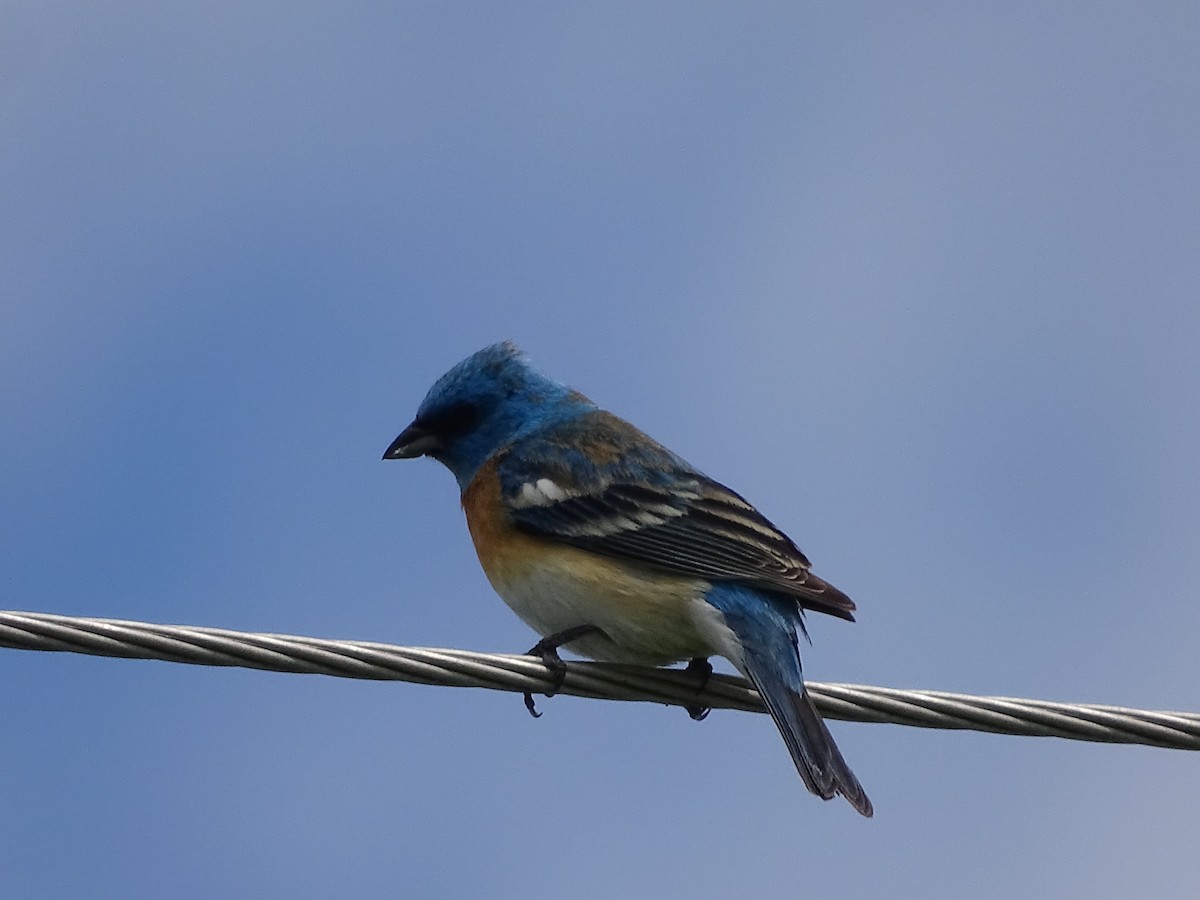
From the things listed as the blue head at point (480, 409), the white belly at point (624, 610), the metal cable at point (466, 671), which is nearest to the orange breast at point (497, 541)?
the white belly at point (624, 610)

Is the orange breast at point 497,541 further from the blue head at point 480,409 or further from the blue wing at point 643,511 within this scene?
the blue head at point 480,409

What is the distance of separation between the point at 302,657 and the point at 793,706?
2216mm

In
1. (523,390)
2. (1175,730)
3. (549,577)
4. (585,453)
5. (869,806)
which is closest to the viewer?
(1175,730)

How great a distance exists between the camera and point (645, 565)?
23.7ft

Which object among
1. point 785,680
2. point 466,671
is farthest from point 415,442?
point 466,671

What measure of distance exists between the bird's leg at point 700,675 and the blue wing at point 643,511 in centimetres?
42

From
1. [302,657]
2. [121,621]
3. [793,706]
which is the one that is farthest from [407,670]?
[793,706]

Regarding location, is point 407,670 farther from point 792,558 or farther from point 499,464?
point 499,464

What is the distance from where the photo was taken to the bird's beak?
9.02 meters

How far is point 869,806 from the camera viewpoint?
245 inches

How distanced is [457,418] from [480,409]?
0.15 meters

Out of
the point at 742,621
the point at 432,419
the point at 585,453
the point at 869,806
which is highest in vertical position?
the point at 432,419

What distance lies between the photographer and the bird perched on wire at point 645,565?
6.70 metres

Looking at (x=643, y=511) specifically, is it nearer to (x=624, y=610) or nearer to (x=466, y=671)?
(x=624, y=610)
